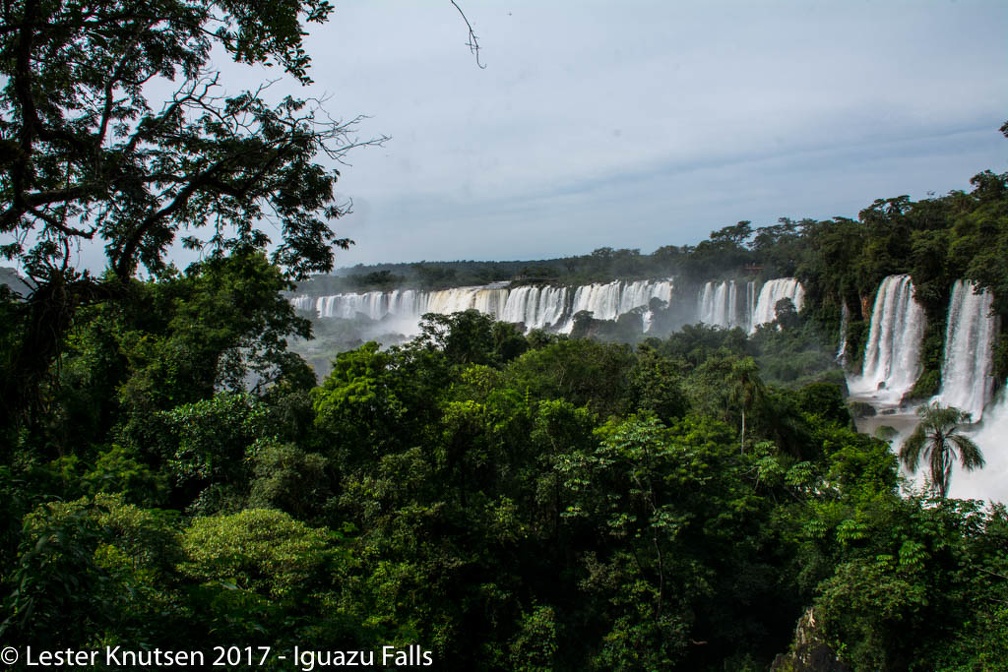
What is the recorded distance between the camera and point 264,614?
4062 millimetres

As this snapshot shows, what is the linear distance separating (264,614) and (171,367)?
31.6 feet

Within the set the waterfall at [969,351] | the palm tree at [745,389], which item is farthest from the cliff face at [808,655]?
the waterfall at [969,351]

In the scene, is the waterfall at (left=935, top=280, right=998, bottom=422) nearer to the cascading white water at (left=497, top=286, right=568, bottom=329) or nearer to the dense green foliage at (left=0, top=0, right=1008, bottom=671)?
the dense green foliage at (left=0, top=0, right=1008, bottom=671)

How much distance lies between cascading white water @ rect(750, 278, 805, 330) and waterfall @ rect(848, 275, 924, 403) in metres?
7.79

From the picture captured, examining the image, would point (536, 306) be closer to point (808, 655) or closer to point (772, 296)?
point (772, 296)

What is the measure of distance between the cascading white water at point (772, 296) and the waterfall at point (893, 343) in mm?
7789

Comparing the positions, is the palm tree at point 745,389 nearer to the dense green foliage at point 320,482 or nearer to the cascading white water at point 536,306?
the dense green foliage at point 320,482

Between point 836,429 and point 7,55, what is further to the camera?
point 836,429

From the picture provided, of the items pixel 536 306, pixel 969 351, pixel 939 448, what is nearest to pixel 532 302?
pixel 536 306

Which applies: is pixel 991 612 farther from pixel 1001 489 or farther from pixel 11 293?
pixel 11 293

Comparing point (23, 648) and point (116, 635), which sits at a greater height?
point (23, 648)

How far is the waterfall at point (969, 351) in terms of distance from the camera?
2167 cm

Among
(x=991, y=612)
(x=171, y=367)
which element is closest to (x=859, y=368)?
(x=991, y=612)

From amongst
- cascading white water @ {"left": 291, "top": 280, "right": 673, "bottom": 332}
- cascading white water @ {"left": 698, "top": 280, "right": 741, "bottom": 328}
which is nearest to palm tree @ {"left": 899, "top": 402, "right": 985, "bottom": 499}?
cascading white water @ {"left": 698, "top": 280, "right": 741, "bottom": 328}
